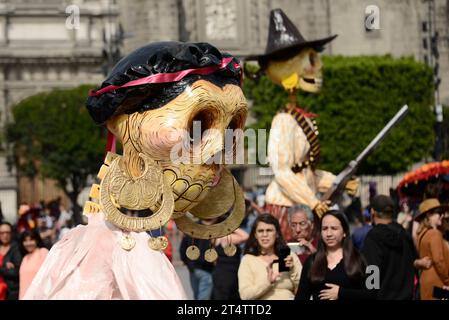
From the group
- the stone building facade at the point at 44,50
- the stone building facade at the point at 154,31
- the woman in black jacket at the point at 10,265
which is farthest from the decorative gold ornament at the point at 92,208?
the stone building facade at the point at 44,50

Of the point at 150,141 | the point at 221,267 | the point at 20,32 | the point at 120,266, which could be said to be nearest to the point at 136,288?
the point at 120,266

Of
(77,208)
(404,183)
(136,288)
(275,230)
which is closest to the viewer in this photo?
(136,288)

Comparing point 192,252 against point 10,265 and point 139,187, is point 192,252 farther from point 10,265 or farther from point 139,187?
point 10,265

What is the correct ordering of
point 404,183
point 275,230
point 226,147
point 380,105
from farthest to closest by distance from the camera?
point 380,105 → point 404,183 → point 275,230 → point 226,147

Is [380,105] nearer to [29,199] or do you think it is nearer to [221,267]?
[29,199]

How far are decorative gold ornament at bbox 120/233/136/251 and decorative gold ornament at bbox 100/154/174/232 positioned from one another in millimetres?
36

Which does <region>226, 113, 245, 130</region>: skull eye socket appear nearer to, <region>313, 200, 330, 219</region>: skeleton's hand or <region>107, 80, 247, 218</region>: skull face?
<region>107, 80, 247, 218</region>: skull face

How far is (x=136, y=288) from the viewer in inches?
145

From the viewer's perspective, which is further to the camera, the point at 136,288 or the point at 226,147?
the point at 226,147

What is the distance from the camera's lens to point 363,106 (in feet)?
118

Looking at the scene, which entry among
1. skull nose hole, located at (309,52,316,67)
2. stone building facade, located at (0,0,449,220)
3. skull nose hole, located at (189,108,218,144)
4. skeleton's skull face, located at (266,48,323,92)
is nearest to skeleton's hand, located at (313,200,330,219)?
skeleton's skull face, located at (266,48,323,92)

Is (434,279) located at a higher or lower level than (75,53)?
A: lower

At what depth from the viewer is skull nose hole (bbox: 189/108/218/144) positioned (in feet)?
12.8

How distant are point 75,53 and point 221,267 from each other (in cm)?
2785
